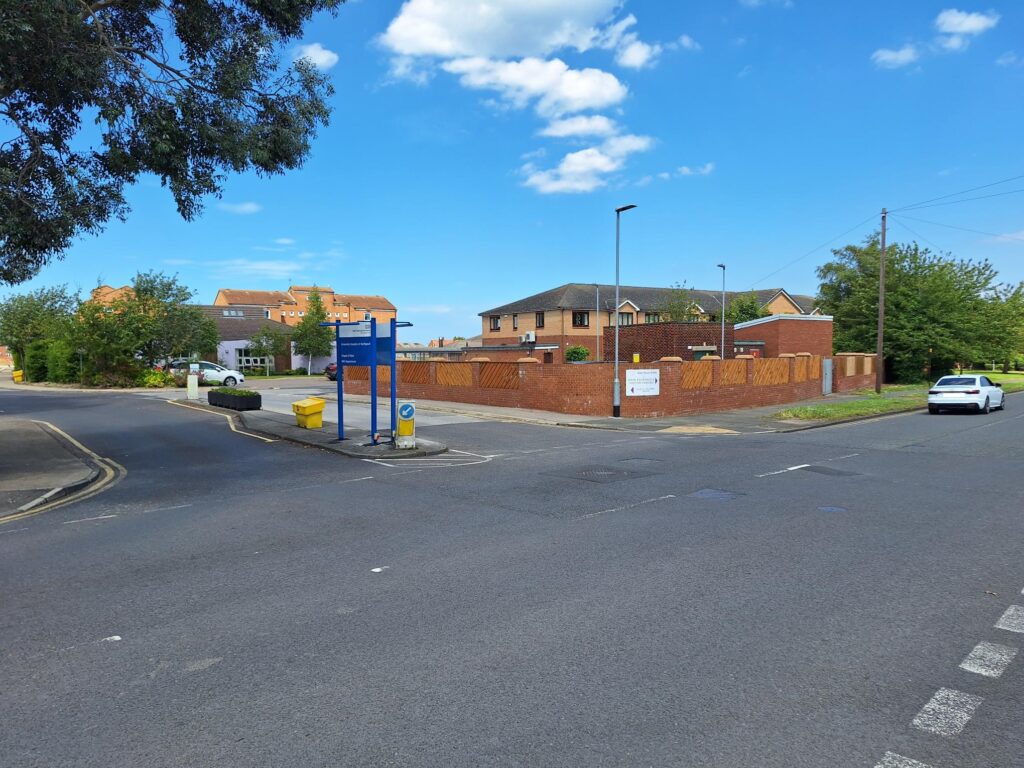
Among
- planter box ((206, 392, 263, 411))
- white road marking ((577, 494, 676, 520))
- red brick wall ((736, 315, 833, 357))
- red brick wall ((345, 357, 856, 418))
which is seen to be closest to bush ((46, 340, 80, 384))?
planter box ((206, 392, 263, 411))

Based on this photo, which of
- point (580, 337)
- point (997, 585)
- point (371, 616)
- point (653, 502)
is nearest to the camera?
point (371, 616)

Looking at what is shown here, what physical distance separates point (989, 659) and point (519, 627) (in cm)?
307

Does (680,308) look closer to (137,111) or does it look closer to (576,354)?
(576,354)

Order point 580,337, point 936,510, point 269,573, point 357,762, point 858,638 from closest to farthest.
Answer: point 357,762 < point 858,638 < point 269,573 < point 936,510 < point 580,337

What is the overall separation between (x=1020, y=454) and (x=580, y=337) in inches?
1783

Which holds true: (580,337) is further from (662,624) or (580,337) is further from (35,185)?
(662,624)

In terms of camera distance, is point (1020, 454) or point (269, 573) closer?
point (269, 573)

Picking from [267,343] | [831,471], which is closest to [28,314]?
Result: [267,343]

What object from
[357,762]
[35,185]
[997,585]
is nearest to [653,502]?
[997,585]

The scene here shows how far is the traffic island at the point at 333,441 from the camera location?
1477 centimetres

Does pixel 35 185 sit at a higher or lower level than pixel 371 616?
higher

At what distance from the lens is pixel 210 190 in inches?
478

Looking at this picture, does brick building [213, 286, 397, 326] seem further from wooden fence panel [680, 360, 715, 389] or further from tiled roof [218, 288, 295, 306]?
wooden fence panel [680, 360, 715, 389]

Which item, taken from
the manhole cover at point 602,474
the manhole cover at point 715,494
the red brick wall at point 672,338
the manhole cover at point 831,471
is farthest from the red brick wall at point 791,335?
the manhole cover at point 715,494
